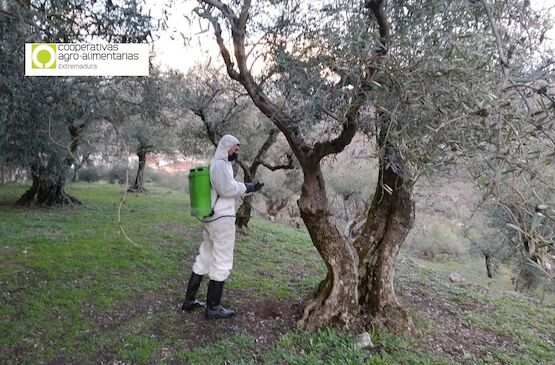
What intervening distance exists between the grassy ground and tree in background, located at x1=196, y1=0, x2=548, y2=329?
1.78ft

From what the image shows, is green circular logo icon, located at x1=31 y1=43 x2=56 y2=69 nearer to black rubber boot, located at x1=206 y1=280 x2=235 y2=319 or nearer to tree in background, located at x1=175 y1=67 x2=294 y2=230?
black rubber boot, located at x1=206 y1=280 x2=235 y2=319

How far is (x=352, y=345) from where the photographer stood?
4.08 meters

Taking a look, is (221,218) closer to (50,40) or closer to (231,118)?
(50,40)

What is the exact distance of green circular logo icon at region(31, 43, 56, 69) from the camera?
429cm

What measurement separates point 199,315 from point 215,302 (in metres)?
0.33

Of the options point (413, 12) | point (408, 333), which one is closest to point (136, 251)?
point (408, 333)

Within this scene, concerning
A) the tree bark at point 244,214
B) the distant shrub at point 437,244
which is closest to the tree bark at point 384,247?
the tree bark at point 244,214

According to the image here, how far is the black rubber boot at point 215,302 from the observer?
15.6ft

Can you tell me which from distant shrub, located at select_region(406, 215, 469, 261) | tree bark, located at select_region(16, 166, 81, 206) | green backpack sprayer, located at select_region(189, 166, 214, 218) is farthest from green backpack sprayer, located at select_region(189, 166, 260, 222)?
distant shrub, located at select_region(406, 215, 469, 261)

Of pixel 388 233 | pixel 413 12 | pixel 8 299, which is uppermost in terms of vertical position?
pixel 413 12

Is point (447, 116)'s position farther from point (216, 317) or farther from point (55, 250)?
point (55, 250)

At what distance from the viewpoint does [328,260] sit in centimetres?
473

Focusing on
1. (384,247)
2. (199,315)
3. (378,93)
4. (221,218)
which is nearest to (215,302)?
(199,315)

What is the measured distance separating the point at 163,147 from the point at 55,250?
43.2ft
